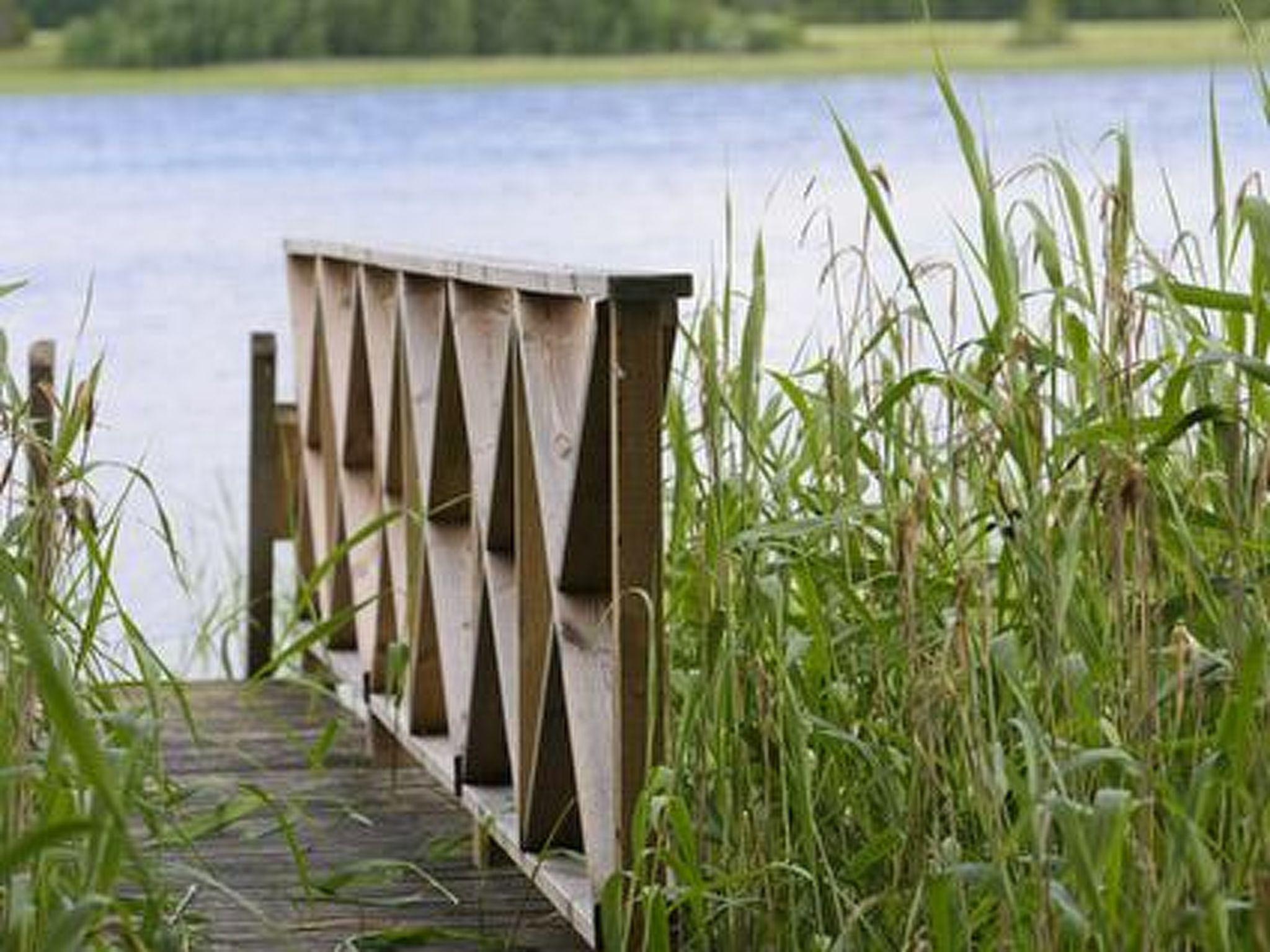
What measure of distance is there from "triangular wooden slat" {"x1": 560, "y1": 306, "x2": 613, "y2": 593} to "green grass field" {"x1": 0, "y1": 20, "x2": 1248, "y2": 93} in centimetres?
2864

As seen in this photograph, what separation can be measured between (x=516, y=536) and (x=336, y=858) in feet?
2.25

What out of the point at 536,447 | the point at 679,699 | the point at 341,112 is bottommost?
the point at 341,112

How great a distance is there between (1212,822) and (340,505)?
8.71ft

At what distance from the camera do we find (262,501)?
6.75 m

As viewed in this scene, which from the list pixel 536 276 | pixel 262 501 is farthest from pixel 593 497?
pixel 262 501

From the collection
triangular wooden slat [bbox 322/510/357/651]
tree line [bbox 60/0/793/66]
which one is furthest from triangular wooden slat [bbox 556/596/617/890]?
tree line [bbox 60/0/793/66]

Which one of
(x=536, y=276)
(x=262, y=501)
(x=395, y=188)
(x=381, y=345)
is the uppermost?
(x=536, y=276)

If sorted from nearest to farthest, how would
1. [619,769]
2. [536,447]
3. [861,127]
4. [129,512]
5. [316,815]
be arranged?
[619,769], [536,447], [316,815], [129,512], [861,127]

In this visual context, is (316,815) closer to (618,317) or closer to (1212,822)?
(618,317)

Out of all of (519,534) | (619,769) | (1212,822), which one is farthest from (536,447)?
(1212,822)

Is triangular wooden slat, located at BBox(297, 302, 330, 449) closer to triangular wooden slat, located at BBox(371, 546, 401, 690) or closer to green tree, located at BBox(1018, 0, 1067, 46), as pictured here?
triangular wooden slat, located at BBox(371, 546, 401, 690)

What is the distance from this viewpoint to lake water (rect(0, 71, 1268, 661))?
1290 centimetres

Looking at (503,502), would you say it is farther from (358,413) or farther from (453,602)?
(358,413)

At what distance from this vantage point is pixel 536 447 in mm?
3588
